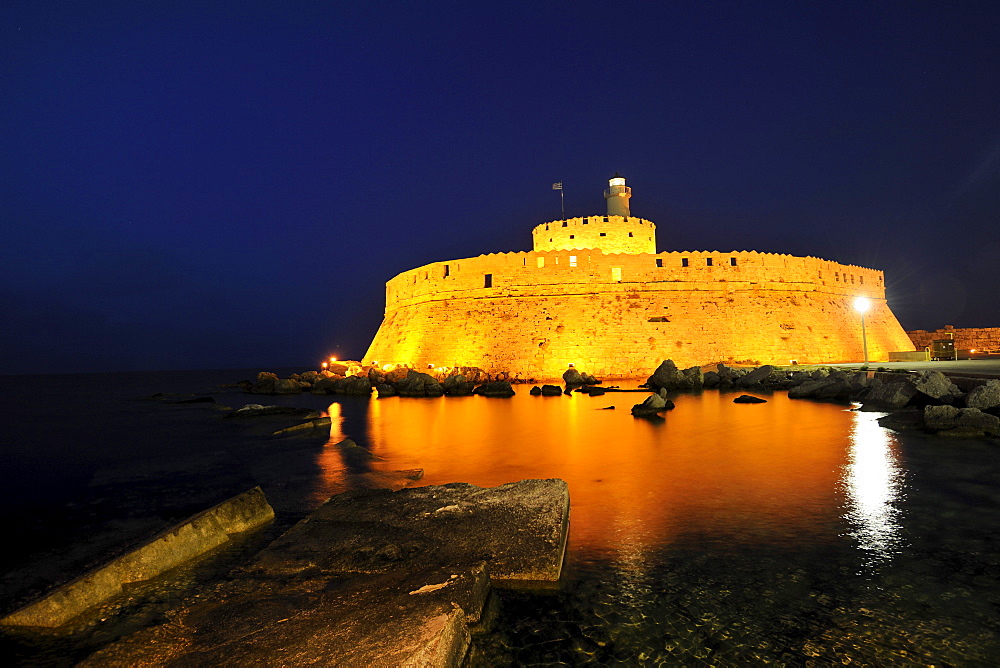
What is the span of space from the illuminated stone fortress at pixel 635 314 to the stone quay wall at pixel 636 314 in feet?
0.15

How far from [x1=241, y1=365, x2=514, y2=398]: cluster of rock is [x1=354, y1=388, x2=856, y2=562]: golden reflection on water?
5.27 m

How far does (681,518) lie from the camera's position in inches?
158

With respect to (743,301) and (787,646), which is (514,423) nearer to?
(787,646)

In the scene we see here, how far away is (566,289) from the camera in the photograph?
22.0 m

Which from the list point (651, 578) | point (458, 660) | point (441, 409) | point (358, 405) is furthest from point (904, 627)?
point (358, 405)

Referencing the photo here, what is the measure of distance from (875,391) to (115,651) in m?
13.6

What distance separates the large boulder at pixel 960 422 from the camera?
271 inches

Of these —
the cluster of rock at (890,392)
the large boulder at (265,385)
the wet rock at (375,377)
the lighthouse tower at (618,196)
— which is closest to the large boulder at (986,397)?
the cluster of rock at (890,392)

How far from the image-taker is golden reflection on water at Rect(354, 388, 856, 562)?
382 centimetres

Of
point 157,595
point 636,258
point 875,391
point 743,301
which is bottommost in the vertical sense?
point 157,595

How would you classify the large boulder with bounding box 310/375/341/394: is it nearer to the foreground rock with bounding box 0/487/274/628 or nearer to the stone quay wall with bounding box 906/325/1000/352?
the foreground rock with bounding box 0/487/274/628

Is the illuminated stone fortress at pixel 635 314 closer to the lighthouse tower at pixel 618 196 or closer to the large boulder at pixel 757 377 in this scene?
the large boulder at pixel 757 377

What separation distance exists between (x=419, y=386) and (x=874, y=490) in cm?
1538

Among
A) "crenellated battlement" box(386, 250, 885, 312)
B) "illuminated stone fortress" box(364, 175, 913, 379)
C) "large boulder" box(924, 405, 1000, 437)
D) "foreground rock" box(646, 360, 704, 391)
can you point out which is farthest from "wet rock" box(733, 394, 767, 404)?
"crenellated battlement" box(386, 250, 885, 312)
